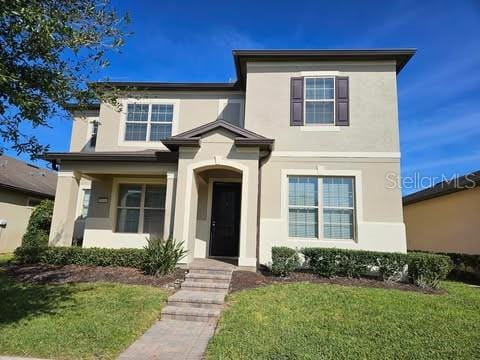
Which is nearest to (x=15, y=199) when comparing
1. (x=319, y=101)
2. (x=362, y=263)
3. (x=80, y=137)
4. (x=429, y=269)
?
(x=80, y=137)

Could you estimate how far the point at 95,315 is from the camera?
5.76m

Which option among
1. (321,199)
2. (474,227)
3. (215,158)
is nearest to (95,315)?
(215,158)

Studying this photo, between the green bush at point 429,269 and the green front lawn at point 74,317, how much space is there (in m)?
6.58

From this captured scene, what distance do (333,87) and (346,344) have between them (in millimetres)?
8642

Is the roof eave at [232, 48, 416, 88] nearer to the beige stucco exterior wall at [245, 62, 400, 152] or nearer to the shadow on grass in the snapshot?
the beige stucco exterior wall at [245, 62, 400, 152]

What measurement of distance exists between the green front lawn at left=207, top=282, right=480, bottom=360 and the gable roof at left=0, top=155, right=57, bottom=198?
595 inches

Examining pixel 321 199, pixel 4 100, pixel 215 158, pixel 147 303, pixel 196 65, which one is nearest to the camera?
pixel 4 100

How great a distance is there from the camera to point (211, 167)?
9945 mm

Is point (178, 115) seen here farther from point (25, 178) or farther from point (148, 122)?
point (25, 178)

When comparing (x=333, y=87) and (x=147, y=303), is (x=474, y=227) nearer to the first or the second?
(x=333, y=87)

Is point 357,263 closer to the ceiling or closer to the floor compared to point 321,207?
closer to the floor

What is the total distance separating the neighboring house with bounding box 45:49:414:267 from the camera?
32.0ft

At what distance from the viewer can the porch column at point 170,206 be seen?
32.5ft

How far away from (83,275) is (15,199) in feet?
36.1
